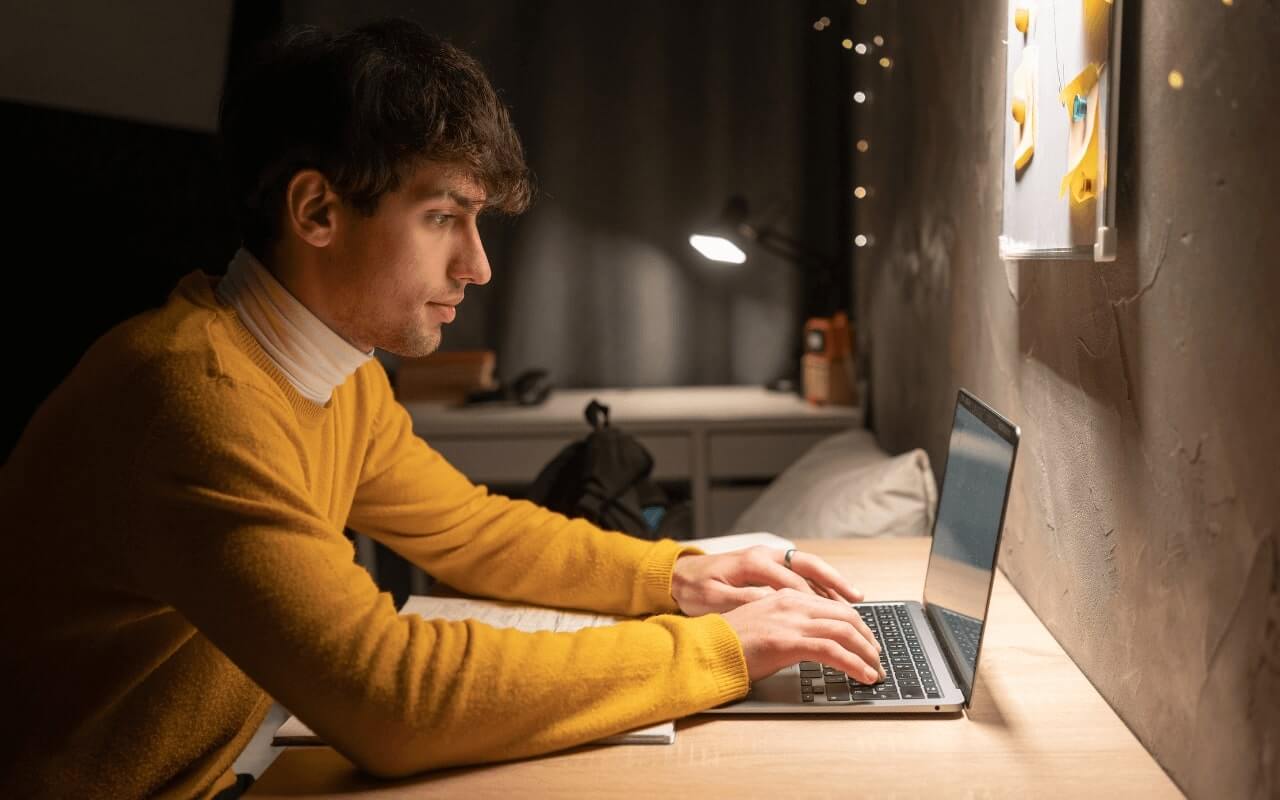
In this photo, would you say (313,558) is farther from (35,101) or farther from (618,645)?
(35,101)

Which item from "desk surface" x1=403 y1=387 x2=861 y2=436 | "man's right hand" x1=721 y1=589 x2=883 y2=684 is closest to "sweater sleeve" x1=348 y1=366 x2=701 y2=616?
"man's right hand" x1=721 y1=589 x2=883 y2=684

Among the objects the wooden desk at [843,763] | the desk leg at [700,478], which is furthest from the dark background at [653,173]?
the wooden desk at [843,763]

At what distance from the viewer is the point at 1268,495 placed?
2.38 ft

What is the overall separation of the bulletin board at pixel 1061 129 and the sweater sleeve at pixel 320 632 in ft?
1.90

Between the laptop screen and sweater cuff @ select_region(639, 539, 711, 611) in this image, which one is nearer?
the laptop screen

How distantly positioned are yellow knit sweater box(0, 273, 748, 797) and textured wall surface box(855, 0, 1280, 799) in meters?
0.35

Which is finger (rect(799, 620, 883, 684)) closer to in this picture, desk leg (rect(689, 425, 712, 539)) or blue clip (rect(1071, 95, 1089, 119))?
blue clip (rect(1071, 95, 1089, 119))

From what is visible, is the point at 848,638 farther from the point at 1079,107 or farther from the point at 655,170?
the point at 655,170

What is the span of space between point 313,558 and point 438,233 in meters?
0.33

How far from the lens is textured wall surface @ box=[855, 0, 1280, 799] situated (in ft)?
2.43

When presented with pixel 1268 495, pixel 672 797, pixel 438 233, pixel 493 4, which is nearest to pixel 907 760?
pixel 672 797

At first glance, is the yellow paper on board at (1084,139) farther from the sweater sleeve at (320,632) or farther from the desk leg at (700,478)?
the desk leg at (700,478)

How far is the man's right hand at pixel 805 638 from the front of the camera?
0.98 m

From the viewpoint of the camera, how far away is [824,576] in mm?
1231
